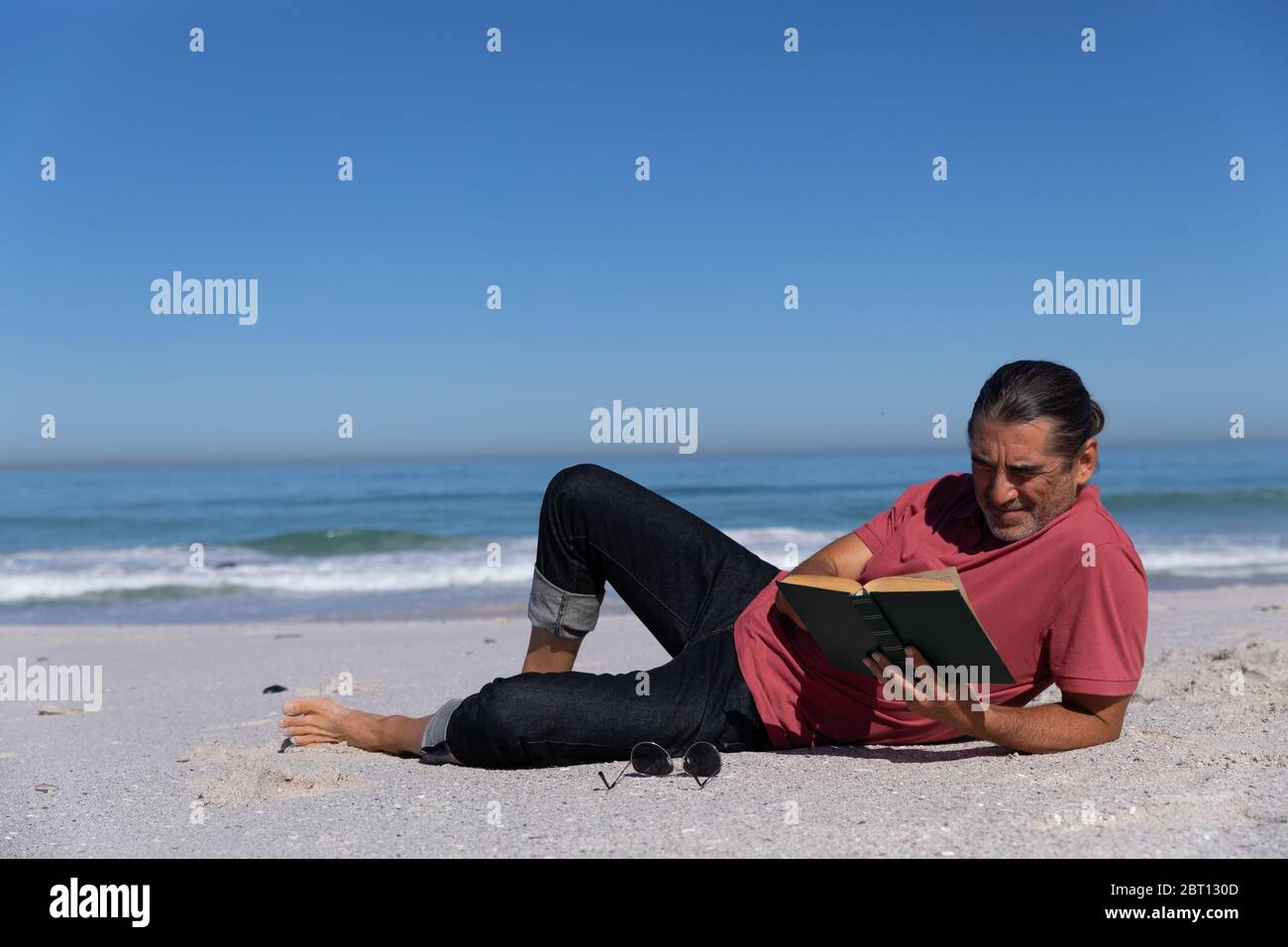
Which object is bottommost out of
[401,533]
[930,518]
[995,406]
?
[401,533]

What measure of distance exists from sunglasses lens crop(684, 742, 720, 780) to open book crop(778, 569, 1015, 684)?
489 mm

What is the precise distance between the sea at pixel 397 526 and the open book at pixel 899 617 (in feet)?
25.4

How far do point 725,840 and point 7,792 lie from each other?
2292mm

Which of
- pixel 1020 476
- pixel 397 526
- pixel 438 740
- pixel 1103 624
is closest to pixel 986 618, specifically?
pixel 1103 624

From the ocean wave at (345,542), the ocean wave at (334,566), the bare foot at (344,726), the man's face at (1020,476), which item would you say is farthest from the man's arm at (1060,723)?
the ocean wave at (345,542)

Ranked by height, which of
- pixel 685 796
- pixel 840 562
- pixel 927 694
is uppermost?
pixel 840 562

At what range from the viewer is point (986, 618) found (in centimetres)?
280

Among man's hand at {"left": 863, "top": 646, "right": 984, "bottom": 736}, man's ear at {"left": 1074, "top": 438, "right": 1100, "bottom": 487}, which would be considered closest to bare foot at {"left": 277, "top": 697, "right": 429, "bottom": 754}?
man's hand at {"left": 863, "top": 646, "right": 984, "bottom": 736}

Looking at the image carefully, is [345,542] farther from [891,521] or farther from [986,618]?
[986,618]

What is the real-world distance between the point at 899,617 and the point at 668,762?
90 cm
